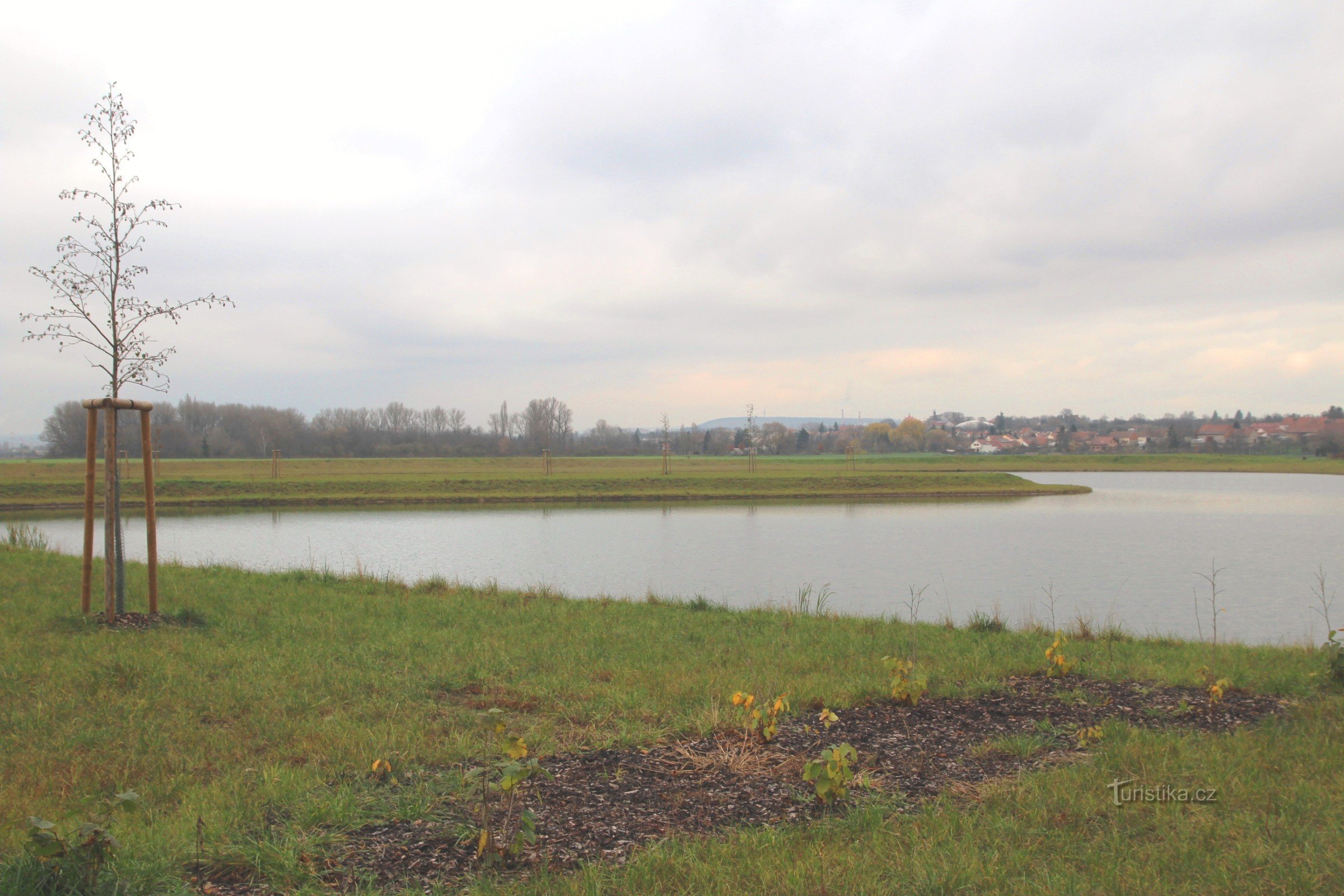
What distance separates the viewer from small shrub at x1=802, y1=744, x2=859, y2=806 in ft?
13.9

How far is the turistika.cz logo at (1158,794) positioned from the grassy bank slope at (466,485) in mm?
46552

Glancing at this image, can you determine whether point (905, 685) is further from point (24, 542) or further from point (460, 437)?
point (460, 437)

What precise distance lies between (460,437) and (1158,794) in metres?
130

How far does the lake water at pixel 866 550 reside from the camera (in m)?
15.6

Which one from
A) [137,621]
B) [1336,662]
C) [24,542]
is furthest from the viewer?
[24,542]

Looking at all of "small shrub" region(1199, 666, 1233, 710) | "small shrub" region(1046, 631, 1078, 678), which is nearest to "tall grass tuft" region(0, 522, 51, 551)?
"small shrub" region(1046, 631, 1078, 678)

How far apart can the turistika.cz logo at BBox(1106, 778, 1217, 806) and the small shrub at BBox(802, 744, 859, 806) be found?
141 cm

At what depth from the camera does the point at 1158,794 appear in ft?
14.4

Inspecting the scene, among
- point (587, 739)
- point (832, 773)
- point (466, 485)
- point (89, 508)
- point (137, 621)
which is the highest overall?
→ point (89, 508)

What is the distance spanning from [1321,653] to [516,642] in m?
7.53

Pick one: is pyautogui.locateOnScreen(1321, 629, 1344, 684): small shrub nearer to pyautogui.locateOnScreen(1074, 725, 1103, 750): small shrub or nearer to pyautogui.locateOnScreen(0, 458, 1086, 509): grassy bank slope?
pyautogui.locateOnScreen(1074, 725, 1103, 750): small shrub

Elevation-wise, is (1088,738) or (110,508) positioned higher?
(110,508)

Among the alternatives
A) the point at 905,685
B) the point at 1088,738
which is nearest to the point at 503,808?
the point at 905,685

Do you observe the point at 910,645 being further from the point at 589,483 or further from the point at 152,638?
the point at 589,483
